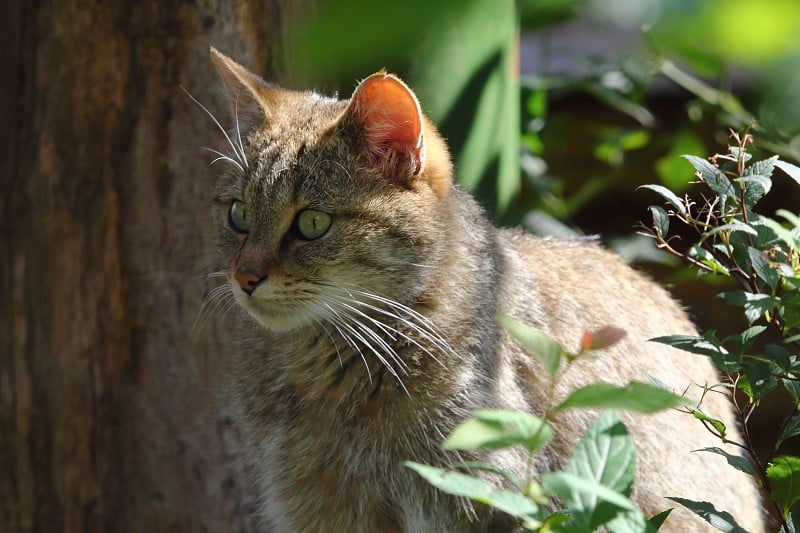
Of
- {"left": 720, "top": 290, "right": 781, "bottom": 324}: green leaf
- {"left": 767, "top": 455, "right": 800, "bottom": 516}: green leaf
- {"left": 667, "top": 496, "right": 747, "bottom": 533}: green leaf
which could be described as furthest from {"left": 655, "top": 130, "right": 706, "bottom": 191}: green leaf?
{"left": 667, "top": 496, "right": 747, "bottom": 533}: green leaf

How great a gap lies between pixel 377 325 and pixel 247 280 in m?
0.41

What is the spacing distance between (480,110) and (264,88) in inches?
37.6

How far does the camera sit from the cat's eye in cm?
267

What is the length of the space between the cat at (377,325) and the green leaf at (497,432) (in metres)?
1.03

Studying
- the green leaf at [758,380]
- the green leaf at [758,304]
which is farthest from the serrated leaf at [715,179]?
the green leaf at [758,380]

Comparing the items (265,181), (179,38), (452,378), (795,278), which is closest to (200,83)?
(179,38)

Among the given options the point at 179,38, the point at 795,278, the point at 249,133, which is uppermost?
the point at 179,38

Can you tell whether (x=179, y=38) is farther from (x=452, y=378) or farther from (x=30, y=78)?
(x=452, y=378)

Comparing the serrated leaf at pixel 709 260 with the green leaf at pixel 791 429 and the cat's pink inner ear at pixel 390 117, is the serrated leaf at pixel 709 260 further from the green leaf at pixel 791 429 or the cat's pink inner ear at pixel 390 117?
the cat's pink inner ear at pixel 390 117

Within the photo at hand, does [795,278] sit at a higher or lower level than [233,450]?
higher

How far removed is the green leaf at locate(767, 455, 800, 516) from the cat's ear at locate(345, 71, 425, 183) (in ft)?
4.09

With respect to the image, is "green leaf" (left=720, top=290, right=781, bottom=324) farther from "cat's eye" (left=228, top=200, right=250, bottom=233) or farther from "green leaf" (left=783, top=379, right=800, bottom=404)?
"cat's eye" (left=228, top=200, right=250, bottom=233)

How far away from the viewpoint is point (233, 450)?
355 centimetres

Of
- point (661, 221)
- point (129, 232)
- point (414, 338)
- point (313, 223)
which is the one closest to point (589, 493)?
point (661, 221)
